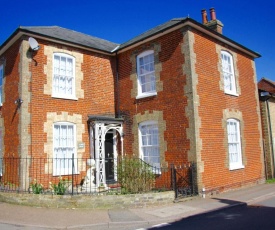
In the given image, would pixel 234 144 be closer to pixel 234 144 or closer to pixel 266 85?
pixel 234 144

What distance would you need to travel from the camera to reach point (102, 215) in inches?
313

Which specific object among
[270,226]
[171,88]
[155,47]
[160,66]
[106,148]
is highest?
[155,47]

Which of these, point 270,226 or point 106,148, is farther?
point 106,148

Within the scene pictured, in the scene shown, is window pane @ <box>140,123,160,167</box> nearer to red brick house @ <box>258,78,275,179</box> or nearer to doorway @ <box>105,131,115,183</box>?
doorway @ <box>105,131,115,183</box>

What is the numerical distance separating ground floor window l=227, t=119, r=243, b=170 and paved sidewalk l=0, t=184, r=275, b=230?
9.44 feet

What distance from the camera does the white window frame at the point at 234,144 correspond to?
12458 mm

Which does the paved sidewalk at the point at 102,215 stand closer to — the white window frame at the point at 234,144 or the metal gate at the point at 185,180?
the metal gate at the point at 185,180

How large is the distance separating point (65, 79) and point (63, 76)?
216 mm

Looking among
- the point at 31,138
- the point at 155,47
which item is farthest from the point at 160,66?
the point at 31,138

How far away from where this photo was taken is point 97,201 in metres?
8.77

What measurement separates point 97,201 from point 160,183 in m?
3.52

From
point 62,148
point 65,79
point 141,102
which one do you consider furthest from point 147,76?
point 62,148

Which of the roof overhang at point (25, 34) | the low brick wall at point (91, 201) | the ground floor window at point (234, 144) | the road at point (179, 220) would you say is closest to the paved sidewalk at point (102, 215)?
the road at point (179, 220)

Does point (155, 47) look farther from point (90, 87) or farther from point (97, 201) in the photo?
point (97, 201)
